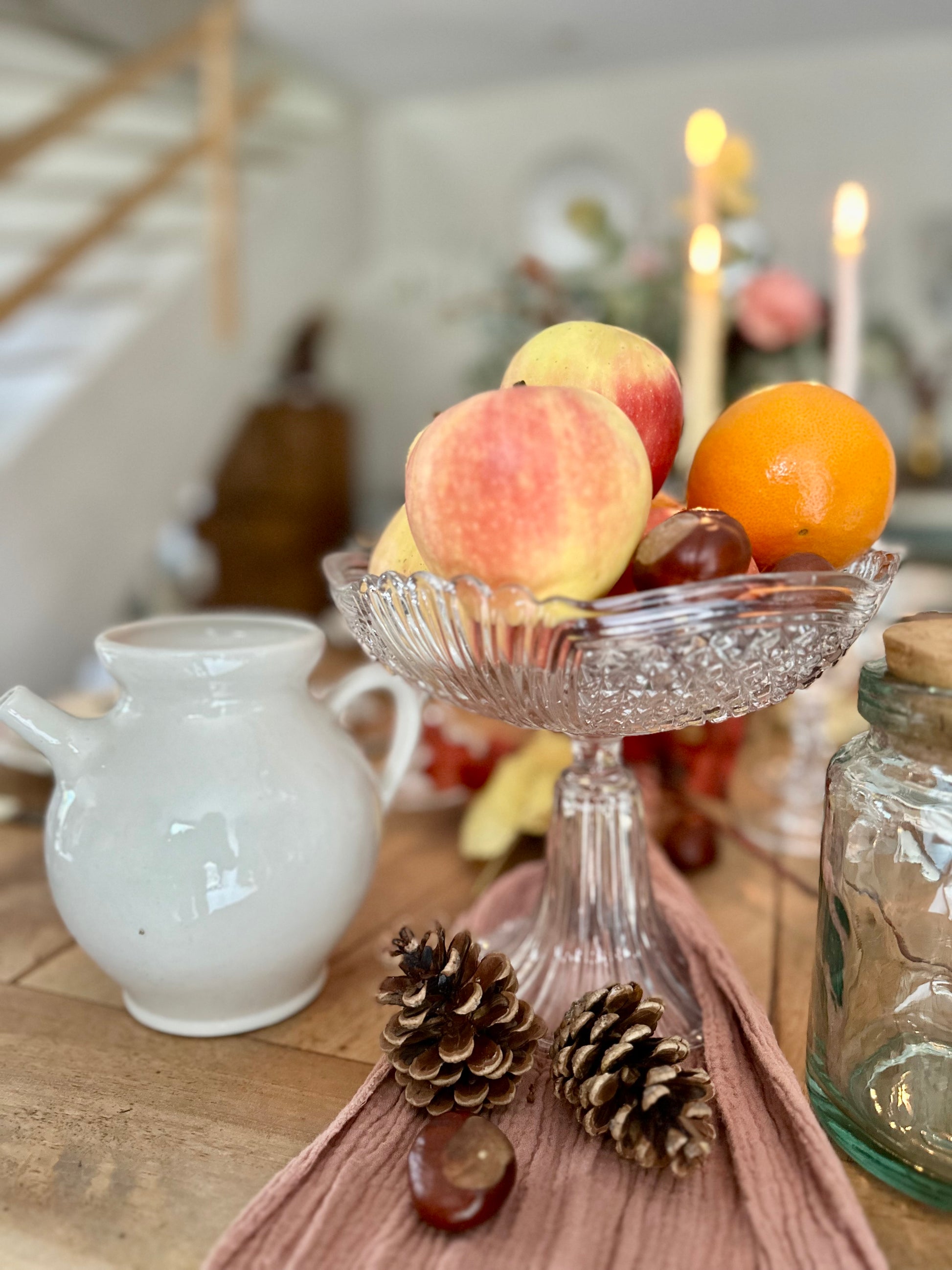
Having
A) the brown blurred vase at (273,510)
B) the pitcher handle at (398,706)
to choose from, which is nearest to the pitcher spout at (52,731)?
the pitcher handle at (398,706)

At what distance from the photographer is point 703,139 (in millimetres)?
890

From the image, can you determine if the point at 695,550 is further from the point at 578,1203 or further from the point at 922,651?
the point at 578,1203

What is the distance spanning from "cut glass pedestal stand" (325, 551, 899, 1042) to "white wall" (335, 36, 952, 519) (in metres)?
2.82

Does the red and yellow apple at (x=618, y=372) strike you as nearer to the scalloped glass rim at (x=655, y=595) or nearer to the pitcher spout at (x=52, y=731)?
the scalloped glass rim at (x=655, y=595)

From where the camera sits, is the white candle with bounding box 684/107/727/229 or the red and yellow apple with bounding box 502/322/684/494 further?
the white candle with bounding box 684/107/727/229

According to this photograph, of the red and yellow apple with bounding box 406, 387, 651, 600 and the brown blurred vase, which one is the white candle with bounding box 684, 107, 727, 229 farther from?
the brown blurred vase

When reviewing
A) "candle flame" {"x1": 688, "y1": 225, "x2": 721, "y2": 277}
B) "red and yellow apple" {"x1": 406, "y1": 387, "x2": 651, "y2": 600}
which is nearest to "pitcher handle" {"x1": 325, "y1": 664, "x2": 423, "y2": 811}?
"red and yellow apple" {"x1": 406, "y1": 387, "x2": 651, "y2": 600}

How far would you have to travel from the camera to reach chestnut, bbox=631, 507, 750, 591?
0.35 m

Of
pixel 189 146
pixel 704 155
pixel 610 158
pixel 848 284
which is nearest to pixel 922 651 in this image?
pixel 848 284

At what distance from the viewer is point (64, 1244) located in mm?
319

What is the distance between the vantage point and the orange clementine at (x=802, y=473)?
0.42 m

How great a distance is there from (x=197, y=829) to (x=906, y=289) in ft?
11.2

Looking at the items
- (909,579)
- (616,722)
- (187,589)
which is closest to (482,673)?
(616,722)

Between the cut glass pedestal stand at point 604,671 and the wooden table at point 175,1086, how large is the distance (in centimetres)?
9
